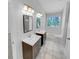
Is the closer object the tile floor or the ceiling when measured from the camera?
the tile floor

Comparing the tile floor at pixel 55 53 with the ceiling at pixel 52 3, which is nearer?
the tile floor at pixel 55 53

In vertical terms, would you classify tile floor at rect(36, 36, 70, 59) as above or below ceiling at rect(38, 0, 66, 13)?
below

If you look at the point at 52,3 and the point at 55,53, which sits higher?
the point at 52,3

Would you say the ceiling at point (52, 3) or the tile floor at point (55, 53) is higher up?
the ceiling at point (52, 3)

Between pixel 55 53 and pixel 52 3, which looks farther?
pixel 52 3
